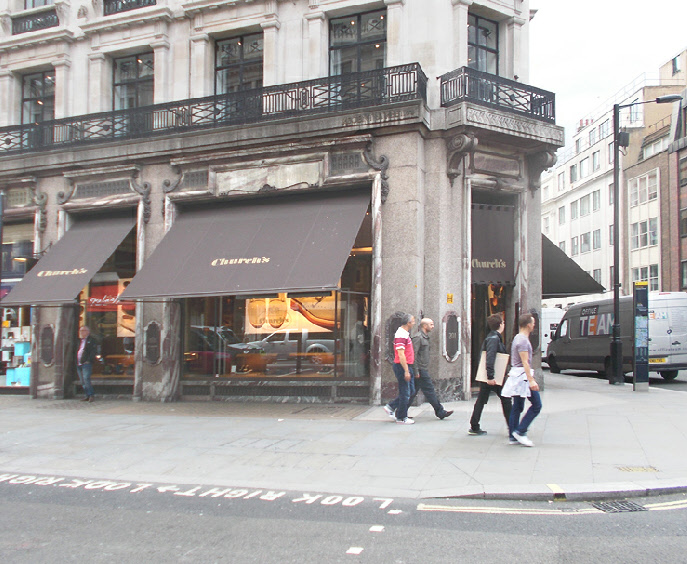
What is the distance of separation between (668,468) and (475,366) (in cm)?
785

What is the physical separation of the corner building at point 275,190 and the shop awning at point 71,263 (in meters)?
0.06

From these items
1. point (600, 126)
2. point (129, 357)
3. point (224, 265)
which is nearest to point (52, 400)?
point (129, 357)

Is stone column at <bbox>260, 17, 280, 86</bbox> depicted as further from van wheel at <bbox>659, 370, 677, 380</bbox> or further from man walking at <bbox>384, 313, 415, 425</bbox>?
van wheel at <bbox>659, 370, 677, 380</bbox>

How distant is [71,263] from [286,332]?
559cm

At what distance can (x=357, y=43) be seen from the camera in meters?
15.0

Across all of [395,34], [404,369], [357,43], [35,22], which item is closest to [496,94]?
[395,34]

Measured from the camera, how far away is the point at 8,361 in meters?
18.1

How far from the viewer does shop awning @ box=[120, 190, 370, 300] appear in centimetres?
1266

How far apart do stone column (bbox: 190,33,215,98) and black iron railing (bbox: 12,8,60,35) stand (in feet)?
15.1

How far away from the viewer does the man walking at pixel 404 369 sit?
10.7 metres

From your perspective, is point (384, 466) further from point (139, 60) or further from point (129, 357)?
point (139, 60)

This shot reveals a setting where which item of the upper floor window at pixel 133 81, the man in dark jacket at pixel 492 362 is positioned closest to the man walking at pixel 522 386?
the man in dark jacket at pixel 492 362

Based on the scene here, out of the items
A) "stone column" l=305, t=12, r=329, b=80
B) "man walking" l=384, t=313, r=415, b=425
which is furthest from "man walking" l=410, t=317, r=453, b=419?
"stone column" l=305, t=12, r=329, b=80

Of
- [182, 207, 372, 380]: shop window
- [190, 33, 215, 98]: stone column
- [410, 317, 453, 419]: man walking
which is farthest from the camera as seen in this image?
[190, 33, 215, 98]: stone column
